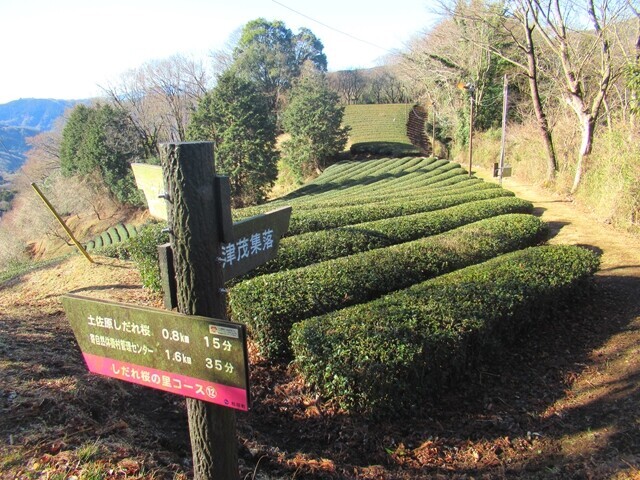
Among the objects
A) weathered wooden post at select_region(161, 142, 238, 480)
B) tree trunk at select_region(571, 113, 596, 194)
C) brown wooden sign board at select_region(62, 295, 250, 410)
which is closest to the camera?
brown wooden sign board at select_region(62, 295, 250, 410)

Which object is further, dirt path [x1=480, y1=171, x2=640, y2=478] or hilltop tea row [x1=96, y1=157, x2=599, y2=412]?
hilltop tea row [x1=96, y1=157, x2=599, y2=412]

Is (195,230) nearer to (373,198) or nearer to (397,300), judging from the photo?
(397,300)

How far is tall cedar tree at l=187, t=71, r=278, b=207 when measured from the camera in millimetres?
25578

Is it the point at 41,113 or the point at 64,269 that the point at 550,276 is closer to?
the point at 64,269

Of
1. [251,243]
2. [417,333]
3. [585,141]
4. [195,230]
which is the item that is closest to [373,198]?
[585,141]

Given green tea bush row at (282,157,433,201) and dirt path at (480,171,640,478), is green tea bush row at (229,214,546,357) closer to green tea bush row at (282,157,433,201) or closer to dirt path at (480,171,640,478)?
dirt path at (480,171,640,478)

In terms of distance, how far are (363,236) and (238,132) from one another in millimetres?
19501

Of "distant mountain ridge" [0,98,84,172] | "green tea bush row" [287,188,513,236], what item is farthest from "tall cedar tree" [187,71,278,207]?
"distant mountain ridge" [0,98,84,172]

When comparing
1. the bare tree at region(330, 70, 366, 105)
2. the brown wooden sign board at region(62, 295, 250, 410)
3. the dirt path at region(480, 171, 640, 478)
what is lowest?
the dirt path at region(480, 171, 640, 478)

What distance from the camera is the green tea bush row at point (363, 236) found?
23.1ft

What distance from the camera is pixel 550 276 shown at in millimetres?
5918

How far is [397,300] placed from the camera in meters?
5.10

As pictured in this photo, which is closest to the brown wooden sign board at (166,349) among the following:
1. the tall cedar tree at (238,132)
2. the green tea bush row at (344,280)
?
the green tea bush row at (344,280)

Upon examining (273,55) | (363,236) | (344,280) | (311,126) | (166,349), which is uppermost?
(273,55)
